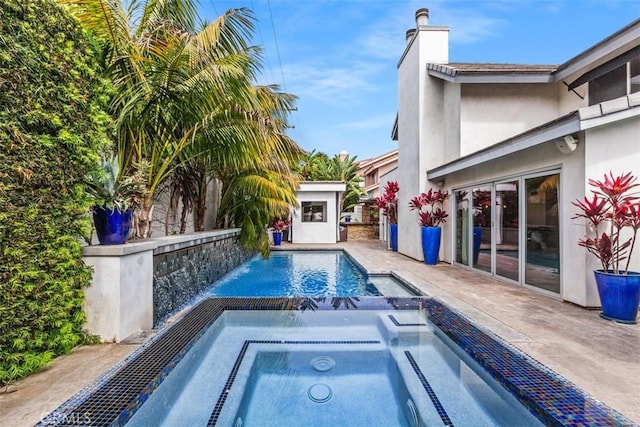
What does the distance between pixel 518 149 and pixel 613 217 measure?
204cm

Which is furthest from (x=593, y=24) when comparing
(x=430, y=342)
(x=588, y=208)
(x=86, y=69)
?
(x=86, y=69)

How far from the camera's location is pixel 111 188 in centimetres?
420

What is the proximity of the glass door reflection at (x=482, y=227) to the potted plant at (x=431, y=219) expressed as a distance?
1333 millimetres

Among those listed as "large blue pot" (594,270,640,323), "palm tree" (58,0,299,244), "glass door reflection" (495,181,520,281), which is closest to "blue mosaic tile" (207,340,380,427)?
"palm tree" (58,0,299,244)

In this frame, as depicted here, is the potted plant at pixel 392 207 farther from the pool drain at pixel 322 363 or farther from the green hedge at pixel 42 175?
the green hedge at pixel 42 175

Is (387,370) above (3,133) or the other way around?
the other way around

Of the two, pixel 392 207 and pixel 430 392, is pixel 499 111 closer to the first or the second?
pixel 392 207

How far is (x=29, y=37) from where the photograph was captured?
3.17 metres

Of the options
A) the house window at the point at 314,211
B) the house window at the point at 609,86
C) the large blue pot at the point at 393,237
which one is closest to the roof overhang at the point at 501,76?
the house window at the point at 609,86

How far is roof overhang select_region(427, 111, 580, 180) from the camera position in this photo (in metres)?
5.18

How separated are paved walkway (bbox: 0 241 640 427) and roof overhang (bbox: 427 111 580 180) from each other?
286 centimetres

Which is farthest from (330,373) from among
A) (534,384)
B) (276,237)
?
(276,237)

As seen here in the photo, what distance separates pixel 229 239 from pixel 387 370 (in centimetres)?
756

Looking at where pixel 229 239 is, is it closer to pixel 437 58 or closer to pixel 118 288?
pixel 118 288
